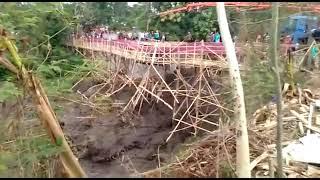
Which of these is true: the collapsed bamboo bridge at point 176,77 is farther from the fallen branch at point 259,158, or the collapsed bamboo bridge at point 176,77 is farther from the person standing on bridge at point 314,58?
the fallen branch at point 259,158

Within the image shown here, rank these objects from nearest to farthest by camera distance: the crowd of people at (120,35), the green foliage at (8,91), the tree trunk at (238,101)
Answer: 1. the green foliage at (8,91)
2. the tree trunk at (238,101)
3. the crowd of people at (120,35)

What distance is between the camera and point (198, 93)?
8.51 m

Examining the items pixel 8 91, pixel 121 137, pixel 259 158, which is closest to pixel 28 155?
pixel 8 91

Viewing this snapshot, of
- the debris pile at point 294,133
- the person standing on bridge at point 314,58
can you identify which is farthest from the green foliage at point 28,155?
the person standing on bridge at point 314,58

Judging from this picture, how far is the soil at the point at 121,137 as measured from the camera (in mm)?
8672

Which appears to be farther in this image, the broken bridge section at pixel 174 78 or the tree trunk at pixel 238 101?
the broken bridge section at pixel 174 78

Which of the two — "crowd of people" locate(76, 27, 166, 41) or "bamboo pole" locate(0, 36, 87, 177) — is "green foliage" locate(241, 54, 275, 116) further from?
"crowd of people" locate(76, 27, 166, 41)

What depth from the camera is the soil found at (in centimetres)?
867

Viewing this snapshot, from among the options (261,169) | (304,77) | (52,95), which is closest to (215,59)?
(304,77)

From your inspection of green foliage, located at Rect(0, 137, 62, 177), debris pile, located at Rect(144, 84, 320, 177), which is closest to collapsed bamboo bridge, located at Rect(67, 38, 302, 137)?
debris pile, located at Rect(144, 84, 320, 177)

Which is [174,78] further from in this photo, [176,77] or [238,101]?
[238,101]

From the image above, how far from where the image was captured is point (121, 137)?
32.4 ft

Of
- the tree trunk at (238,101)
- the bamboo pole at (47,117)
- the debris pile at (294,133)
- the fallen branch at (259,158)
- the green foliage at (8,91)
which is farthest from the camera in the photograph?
the fallen branch at (259,158)

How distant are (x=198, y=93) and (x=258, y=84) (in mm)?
2490
